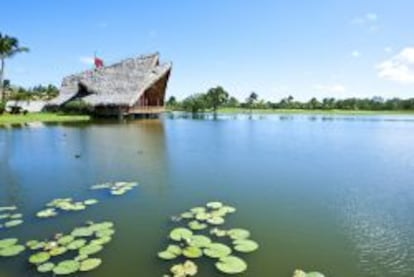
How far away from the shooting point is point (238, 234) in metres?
6.52

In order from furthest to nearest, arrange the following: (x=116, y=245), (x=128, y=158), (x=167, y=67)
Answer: (x=167, y=67), (x=128, y=158), (x=116, y=245)

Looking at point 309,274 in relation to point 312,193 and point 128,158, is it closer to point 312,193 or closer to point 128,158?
point 312,193

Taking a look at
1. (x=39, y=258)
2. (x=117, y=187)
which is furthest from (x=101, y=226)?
(x=117, y=187)

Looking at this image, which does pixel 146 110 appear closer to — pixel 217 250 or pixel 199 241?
pixel 199 241

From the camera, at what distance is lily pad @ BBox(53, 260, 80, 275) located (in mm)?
5100

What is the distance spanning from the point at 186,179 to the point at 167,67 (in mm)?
35621

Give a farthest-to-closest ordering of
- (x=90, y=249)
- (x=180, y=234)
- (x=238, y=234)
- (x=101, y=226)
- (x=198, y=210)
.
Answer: (x=198, y=210) < (x=101, y=226) < (x=238, y=234) < (x=180, y=234) < (x=90, y=249)

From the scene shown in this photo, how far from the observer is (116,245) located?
6.23m

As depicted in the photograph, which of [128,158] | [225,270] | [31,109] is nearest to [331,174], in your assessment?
[128,158]

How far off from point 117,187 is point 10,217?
296 cm

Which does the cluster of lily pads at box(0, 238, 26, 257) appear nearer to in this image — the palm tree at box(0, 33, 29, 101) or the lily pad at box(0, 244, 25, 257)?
the lily pad at box(0, 244, 25, 257)

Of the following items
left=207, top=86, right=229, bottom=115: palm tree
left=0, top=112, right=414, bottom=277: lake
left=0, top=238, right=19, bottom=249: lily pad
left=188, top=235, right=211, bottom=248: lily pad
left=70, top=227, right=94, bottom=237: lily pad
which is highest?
left=207, top=86, right=229, bottom=115: palm tree

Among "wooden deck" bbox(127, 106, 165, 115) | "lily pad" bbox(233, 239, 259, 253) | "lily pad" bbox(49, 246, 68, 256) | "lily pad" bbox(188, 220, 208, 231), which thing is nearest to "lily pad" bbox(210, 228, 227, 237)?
"lily pad" bbox(188, 220, 208, 231)

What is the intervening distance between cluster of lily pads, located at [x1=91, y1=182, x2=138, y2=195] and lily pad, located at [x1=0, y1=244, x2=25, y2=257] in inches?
141
